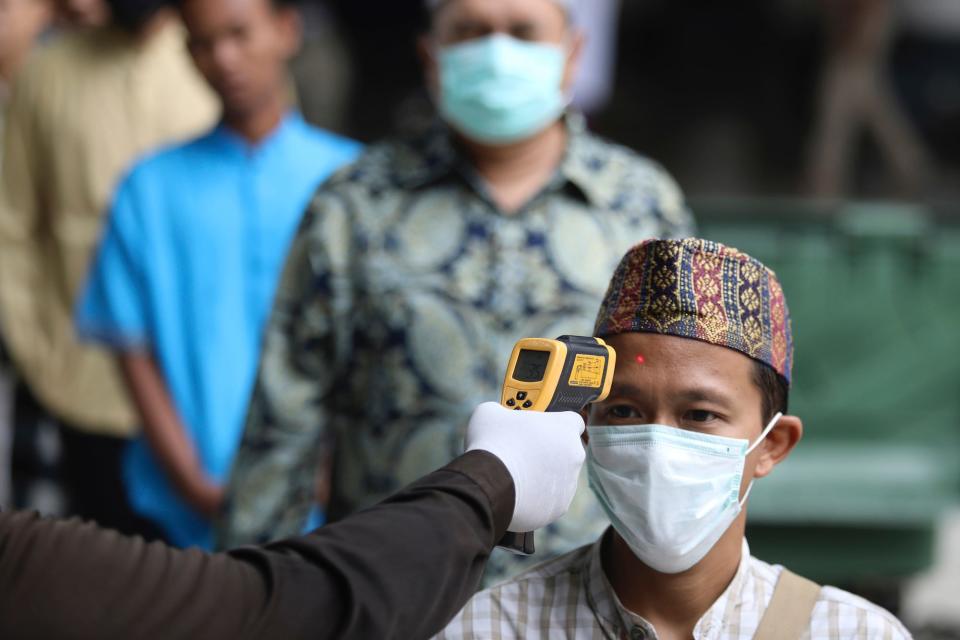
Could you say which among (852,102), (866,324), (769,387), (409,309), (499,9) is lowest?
(866,324)

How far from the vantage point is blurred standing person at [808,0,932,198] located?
7.30 m

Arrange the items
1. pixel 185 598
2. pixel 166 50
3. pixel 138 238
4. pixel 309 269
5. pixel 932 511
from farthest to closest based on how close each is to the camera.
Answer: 1. pixel 932 511
2. pixel 166 50
3. pixel 138 238
4. pixel 309 269
5. pixel 185 598

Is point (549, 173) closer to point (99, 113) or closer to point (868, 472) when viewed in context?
point (99, 113)

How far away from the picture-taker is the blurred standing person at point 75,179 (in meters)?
4.46

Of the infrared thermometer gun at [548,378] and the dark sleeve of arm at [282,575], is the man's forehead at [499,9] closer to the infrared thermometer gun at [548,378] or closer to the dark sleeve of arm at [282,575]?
the infrared thermometer gun at [548,378]

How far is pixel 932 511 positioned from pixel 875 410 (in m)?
0.50

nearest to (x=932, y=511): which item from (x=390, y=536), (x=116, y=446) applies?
(x=116, y=446)

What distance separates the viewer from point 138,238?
12.8 ft

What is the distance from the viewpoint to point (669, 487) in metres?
2.09

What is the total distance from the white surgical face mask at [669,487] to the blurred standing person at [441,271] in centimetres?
63

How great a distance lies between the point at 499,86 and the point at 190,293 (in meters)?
1.33

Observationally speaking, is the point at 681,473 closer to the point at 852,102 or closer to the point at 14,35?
the point at 14,35

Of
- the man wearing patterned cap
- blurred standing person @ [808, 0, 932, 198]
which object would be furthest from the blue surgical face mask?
blurred standing person @ [808, 0, 932, 198]

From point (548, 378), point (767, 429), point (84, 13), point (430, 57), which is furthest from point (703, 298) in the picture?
point (84, 13)
